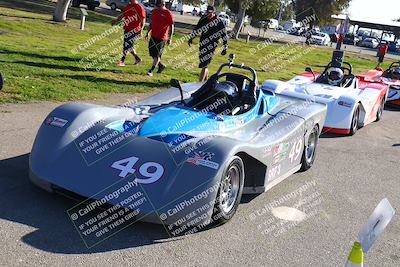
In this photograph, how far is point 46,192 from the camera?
4.77 meters

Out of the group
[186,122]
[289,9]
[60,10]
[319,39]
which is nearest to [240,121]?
[186,122]

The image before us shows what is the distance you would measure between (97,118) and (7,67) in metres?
5.47

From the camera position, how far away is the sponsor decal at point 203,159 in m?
4.30

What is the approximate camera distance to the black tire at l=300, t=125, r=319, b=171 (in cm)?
649

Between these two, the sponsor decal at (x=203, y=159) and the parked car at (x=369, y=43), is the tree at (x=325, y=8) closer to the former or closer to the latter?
the parked car at (x=369, y=43)

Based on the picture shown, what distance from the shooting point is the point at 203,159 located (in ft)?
14.4

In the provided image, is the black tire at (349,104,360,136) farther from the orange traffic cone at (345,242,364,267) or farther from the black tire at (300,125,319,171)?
the orange traffic cone at (345,242,364,267)

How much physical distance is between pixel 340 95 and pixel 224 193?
5586 mm

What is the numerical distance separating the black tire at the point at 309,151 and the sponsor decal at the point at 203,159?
2.38 meters

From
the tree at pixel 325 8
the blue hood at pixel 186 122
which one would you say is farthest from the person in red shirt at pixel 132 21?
the tree at pixel 325 8

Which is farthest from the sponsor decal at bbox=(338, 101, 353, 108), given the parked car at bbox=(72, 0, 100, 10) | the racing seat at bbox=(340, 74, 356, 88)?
the parked car at bbox=(72, 0, 100, 10)

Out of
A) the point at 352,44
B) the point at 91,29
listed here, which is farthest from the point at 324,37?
the point at 91,29

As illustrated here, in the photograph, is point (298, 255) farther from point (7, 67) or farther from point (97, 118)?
point (7, 67)

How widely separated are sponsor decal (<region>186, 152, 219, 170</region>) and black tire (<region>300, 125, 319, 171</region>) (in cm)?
238
